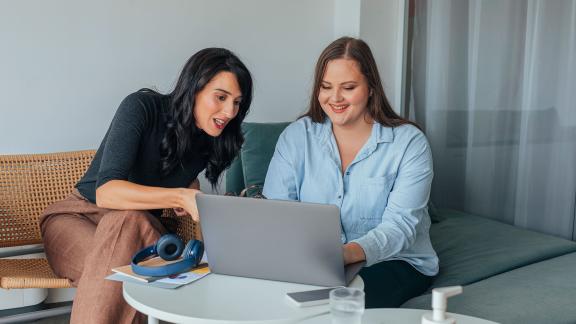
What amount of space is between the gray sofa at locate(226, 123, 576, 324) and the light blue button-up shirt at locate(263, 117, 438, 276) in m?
0.18

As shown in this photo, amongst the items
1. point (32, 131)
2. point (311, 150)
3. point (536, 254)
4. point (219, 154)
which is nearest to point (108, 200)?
point (219, 154)

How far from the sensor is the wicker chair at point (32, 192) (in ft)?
6.94

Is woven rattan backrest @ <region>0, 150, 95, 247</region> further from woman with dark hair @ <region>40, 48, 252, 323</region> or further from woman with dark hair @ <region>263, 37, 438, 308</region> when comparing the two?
woman with dark hair @ <region>263, 37, 438, 308</region>

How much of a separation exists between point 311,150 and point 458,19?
1.25m

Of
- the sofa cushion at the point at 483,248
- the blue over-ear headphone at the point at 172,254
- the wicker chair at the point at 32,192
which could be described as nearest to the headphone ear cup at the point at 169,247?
the blue over-ear headphone at the point at 172,254

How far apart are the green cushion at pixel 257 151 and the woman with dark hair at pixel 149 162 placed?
1.04 ft

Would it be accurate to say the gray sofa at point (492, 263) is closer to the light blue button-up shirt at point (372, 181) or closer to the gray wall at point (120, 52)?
the light blue button-up shirt at point (372, 181)

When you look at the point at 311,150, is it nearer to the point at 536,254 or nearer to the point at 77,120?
the point at 536,254

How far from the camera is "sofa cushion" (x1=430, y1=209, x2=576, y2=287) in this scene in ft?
6.49

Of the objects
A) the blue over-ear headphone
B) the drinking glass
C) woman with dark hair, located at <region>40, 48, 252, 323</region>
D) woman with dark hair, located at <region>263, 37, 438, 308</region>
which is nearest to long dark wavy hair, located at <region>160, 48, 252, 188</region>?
woman with dark hair, located at <region>40, 48, 252, 323</region>

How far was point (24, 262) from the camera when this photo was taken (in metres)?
2.08

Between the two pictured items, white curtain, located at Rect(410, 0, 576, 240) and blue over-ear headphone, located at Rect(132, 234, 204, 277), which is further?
white curtain, located at Rect(410, 0, 576, 240)

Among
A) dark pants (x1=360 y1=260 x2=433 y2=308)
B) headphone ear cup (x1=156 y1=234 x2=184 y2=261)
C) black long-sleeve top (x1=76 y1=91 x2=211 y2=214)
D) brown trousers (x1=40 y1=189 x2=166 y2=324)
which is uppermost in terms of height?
black long-sleeve top (x1=76 y1=91 x2=211 y2=214)

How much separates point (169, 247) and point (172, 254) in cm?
2
